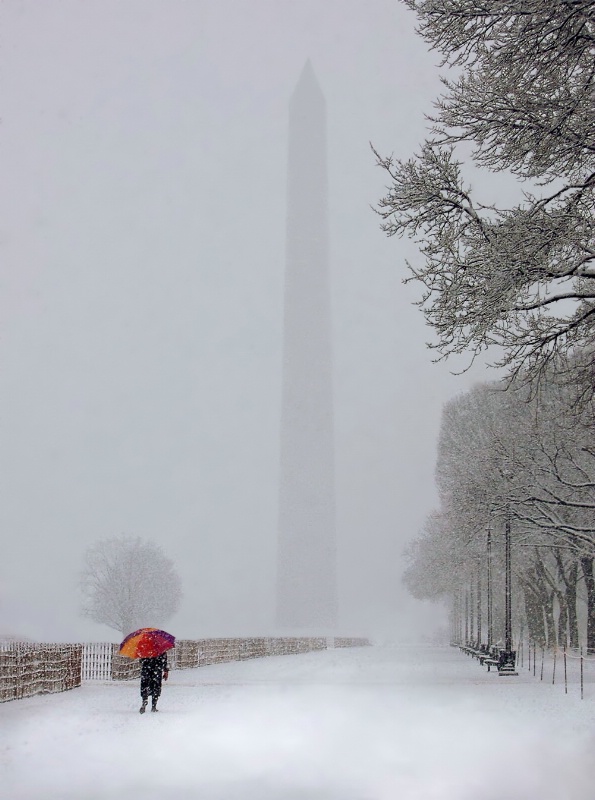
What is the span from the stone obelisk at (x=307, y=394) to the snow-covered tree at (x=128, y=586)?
978 cm

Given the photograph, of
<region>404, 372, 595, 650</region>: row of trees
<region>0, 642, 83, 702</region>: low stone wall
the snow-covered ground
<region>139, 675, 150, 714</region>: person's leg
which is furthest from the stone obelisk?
<region>139, 675, 150, 714</region>: person's leg

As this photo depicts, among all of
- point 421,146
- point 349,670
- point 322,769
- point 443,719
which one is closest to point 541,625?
point 349,670

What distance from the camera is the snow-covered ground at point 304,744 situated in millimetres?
10008

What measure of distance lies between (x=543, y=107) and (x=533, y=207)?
171 centimetres

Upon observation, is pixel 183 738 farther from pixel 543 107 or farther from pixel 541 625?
pixel 541 625

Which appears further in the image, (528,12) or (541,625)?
(541,625)

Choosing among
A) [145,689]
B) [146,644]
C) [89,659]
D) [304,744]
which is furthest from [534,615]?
[304,744]

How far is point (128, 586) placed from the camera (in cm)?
7894

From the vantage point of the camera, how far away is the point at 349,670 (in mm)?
37406

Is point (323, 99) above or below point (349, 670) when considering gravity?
above

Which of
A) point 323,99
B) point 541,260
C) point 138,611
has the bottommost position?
point 138,611

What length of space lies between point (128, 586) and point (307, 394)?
57.7 feet

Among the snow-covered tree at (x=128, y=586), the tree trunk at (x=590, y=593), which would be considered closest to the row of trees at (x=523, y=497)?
the tree trunk at (x=590, y=593)

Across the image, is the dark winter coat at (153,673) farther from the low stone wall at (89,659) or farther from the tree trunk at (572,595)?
the tree trunk at (572,595)
